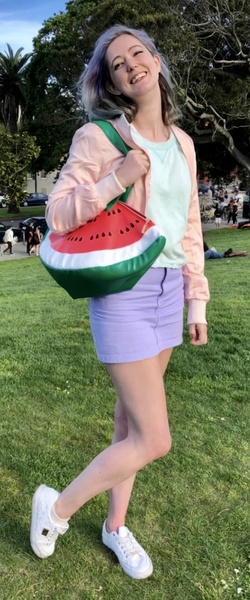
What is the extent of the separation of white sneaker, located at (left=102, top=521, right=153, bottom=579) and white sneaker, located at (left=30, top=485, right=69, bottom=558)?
22 cm

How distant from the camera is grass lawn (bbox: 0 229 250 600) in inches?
85.7

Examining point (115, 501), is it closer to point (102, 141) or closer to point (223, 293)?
point (102, 141)

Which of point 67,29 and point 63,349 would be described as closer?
point 63,349

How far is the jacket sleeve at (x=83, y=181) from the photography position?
1.75 metres

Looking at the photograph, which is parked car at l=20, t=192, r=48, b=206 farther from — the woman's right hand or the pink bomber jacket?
the woman's right hand

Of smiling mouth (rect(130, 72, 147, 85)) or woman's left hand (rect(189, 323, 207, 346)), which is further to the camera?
woman's left hand (rect(189, 323, 207, 346))

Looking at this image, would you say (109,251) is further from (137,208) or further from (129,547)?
(129,547)

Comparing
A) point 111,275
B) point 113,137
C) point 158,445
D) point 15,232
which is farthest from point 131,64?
point 15,232

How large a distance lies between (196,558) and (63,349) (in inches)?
120

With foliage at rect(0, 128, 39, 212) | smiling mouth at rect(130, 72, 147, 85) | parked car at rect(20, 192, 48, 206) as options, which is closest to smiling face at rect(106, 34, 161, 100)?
smiling mouth at rect(130, 72, 147, 85)

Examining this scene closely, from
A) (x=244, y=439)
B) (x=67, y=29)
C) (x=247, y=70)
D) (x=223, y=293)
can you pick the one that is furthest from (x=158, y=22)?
(x=244, y=439)

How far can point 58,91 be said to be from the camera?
30188mm

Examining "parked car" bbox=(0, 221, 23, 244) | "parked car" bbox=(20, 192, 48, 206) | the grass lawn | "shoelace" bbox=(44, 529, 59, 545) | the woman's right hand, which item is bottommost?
"parked car" bbox=(20, 192, 48, 206)

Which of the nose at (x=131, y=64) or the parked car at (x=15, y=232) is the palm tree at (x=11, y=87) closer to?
the parked car at (x=15, y=232)
